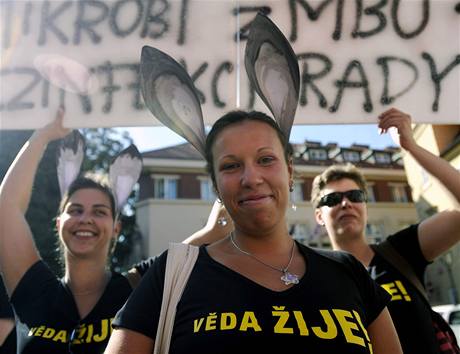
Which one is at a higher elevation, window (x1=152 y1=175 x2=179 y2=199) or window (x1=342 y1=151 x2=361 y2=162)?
window (x1=342 y1=151 x2=361 y2=162)

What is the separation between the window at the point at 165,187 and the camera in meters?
26.8

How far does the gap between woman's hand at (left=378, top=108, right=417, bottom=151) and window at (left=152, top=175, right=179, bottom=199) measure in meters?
25.0

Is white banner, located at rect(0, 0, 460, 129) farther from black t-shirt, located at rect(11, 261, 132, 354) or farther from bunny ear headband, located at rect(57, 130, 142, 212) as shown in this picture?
black t-shirt, located at rect(11, 261, 132, 354)

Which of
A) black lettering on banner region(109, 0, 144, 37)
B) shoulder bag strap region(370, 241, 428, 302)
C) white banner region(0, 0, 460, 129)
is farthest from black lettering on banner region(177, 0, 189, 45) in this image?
shoulder bag strap region(370, 241, 428, 302)

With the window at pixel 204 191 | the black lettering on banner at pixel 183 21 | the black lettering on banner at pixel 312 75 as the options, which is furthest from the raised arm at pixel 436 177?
the window at pixel 204 191

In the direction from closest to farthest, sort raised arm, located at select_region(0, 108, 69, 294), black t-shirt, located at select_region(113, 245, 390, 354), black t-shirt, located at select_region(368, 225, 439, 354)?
black t-shirt, located at select_region(113, 245, 390, 354) < black t-shirt, located at select_region(368, 225, 439, 354) < raised arm, located at select_region(0, 108, 69, 294)

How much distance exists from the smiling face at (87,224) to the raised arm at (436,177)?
1617mm

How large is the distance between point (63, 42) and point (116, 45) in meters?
0.32

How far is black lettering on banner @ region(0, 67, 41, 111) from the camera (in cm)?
239

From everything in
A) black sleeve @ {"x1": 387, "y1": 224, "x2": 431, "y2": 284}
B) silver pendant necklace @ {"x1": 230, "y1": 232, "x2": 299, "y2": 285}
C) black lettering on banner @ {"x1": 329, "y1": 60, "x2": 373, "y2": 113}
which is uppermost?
black lettering on banner @ {"x1": 329, "y1": 60, "x2": 373, "y2": 113}

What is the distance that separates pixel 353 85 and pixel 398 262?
983 millimetres

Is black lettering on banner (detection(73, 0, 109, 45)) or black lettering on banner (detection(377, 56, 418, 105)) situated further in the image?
black lettering on banner (detection(73, 0, 109, 45))

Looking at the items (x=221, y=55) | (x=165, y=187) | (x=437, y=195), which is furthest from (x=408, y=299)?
(x=165, y=187)

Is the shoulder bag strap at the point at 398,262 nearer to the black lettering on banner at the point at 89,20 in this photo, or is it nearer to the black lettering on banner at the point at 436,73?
the black lettering on banner at the point at 436,73
